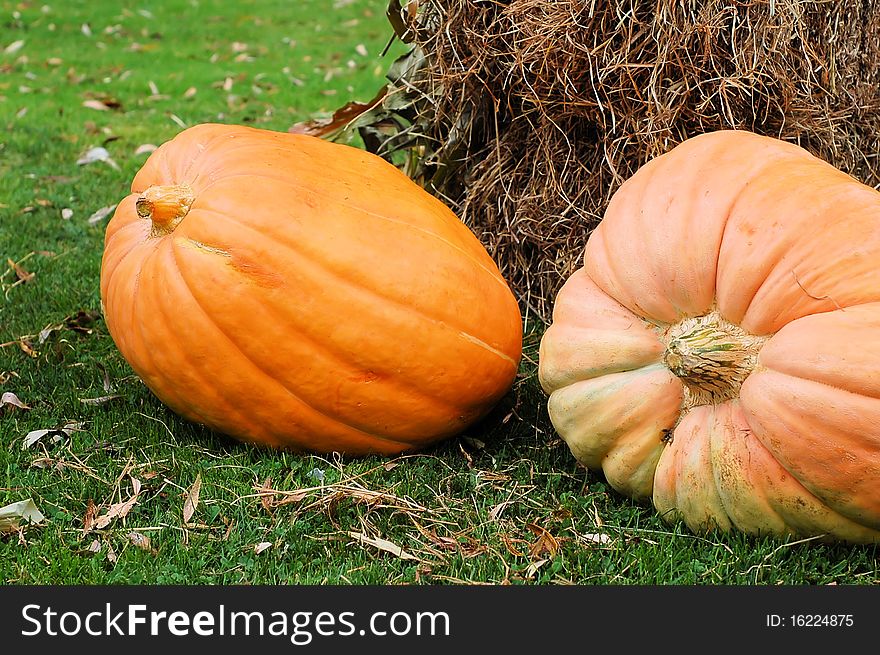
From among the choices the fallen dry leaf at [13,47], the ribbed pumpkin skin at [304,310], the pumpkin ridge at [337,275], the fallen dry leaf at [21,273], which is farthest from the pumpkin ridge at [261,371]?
the fallen dry leaf at [13,47]

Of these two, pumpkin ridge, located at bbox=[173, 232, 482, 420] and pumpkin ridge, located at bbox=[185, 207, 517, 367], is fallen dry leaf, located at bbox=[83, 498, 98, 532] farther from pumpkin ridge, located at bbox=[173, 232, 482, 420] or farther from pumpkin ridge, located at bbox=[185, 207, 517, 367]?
pumpkin ridge, located at bbox=[185, 207, 517, 367]

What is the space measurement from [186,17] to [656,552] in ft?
29.9

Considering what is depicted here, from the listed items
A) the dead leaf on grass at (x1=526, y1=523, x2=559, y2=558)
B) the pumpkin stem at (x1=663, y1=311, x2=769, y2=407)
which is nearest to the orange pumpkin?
the pumpkin stem at (x1=663, y1=311, x2=769, y2=407)

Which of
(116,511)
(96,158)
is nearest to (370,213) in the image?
(116,511)

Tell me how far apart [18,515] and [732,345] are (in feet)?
5.80

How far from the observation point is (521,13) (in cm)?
327

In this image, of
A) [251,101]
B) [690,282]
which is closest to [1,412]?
[690,282]

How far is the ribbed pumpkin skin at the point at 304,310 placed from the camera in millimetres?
2586

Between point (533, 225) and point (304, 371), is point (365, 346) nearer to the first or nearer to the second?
point (304, 371)

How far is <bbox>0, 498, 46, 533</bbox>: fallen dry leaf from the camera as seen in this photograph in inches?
96.0

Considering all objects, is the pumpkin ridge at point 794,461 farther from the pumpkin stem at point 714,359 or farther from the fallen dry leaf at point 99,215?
the fallen dry leaf at point 99,215

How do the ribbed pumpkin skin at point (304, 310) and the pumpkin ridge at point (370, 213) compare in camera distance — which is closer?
the ribbed pumpkin skin at point (304, 310)

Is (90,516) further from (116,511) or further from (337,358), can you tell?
(337,358)

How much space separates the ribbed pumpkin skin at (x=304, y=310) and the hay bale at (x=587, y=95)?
30.4 inches
